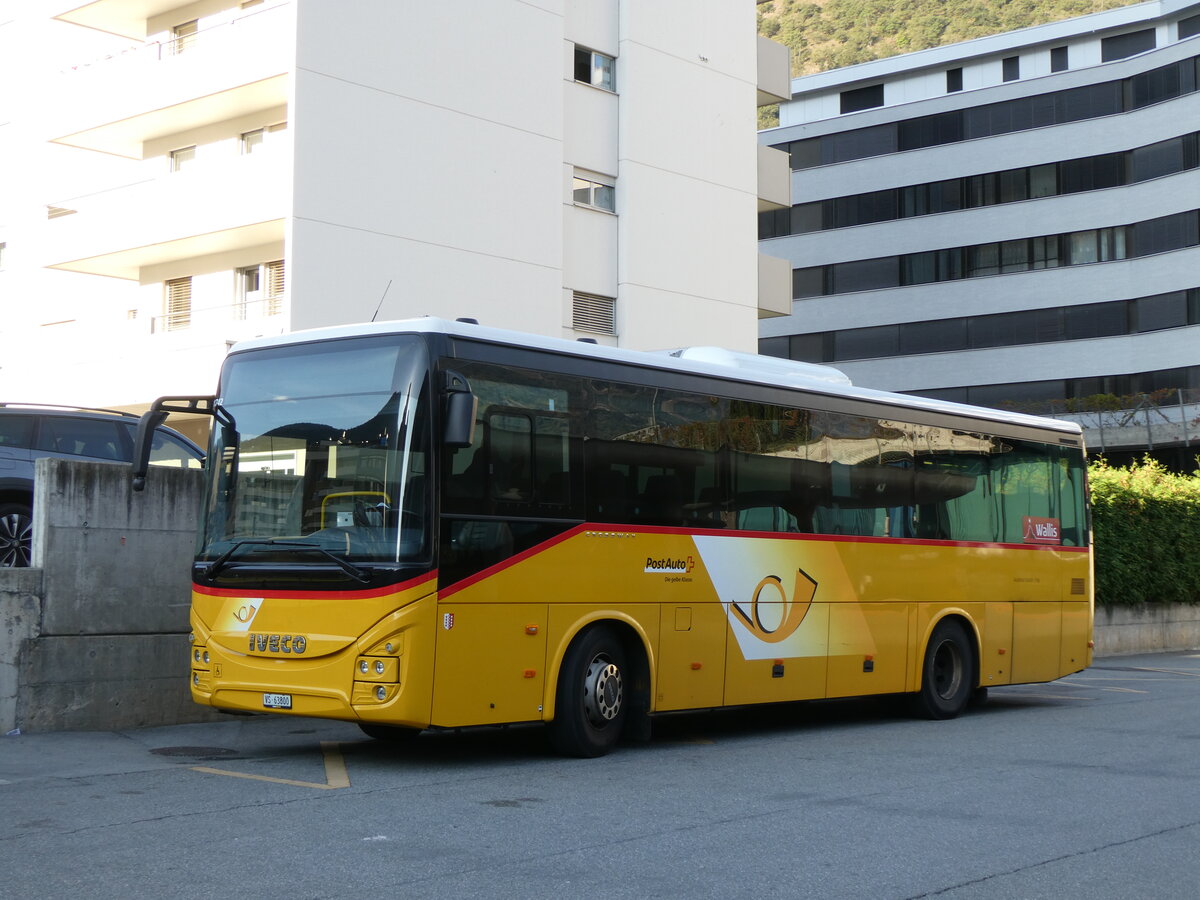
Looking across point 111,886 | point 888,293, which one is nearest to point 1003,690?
point 111,886

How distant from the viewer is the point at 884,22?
12644 centimetres

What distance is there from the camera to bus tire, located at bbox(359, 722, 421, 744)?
11703 mm

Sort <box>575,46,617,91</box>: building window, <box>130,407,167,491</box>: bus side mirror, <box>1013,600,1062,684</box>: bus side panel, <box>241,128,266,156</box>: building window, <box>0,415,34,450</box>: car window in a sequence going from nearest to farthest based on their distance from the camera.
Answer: <box>130,407,167,491</box>: bus side mirror, <box>0,415,34,450</box>: car window, <box>1013,600,1062,684</box>: bus side panel, <box>241,128,266,156</box>: building window, <box>575,46,617,91</box>: building window

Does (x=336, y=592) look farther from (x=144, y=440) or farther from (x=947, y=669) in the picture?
(x=947, y=669)

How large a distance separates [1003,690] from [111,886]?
1609 centimetres

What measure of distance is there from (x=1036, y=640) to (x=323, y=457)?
9733 mm

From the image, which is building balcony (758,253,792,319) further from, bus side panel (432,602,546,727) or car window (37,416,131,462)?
bus side panel (432,602,546,727)

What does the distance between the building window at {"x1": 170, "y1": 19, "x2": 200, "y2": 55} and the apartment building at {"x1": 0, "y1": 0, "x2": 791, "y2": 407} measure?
2.3 inches

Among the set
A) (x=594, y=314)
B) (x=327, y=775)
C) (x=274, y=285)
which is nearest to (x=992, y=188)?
(x=594, y=314)

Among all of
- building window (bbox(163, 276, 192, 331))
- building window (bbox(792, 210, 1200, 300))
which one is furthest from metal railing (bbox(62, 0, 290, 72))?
building window (bbox(792, 210, 1200, 300))

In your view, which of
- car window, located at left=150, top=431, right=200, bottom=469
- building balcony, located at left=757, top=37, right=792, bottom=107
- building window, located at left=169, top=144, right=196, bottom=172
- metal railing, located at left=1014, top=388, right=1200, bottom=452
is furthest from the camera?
metal railing, located at left=1014, top=388, right=1200, bottom=452

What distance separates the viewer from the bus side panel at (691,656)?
38.9 feet

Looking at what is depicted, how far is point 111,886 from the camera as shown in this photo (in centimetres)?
626

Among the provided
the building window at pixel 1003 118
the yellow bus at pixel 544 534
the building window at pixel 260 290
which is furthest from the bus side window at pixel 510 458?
the building window at pixel 1003 118
